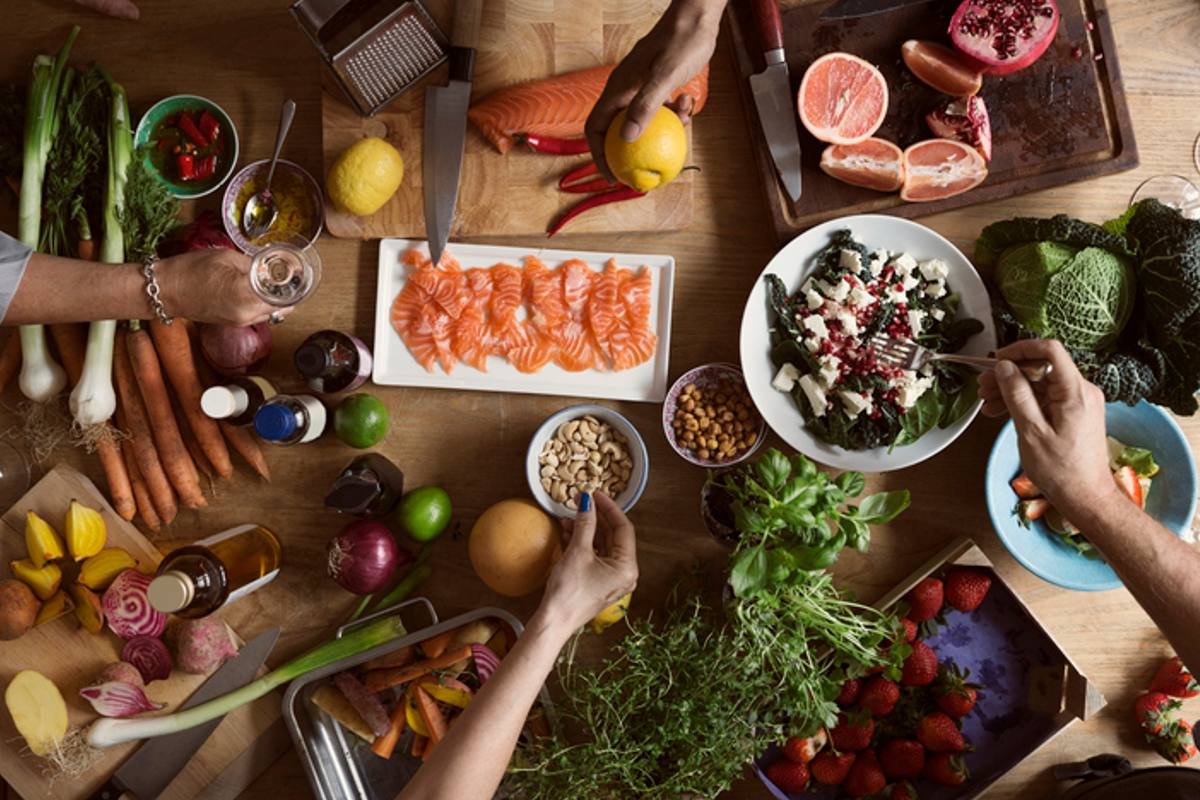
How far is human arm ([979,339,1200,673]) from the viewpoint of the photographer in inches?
57.4

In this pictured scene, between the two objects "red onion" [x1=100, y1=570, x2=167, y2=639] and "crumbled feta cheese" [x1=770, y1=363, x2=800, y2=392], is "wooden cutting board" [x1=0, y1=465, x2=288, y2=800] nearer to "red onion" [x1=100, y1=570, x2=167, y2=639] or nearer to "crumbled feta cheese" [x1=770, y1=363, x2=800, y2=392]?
"red onion" [x1=100, y1=570, x2=167, y2=639]

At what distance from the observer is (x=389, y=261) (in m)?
1.90

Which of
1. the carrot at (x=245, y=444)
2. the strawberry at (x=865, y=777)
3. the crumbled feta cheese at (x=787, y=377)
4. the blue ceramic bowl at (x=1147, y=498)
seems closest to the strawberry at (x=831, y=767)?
the strawberry at (x=865, y=777)

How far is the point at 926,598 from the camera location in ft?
5.86

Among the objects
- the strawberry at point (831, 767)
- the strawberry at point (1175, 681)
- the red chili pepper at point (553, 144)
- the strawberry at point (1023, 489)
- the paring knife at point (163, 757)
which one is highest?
the red chili pepper at point (553, 144)

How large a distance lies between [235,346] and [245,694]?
0.68 m

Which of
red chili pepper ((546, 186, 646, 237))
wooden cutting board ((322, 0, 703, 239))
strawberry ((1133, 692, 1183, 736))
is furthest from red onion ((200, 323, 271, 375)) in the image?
strawberry ((1133, 692, 1183, 736))

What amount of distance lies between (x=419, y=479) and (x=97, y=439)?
0.65 metres

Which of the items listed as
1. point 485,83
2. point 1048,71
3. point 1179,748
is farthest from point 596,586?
point 1048,71

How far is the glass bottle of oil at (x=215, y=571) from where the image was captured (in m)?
1.63

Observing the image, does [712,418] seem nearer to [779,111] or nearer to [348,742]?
[779,111]

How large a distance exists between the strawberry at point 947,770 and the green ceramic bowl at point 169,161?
1.81 meters

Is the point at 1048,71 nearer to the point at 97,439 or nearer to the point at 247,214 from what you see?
the point at 247,214

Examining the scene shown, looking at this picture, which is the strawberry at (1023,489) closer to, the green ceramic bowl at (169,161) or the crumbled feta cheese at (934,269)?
the crumbled feta cheese at (934,269)
